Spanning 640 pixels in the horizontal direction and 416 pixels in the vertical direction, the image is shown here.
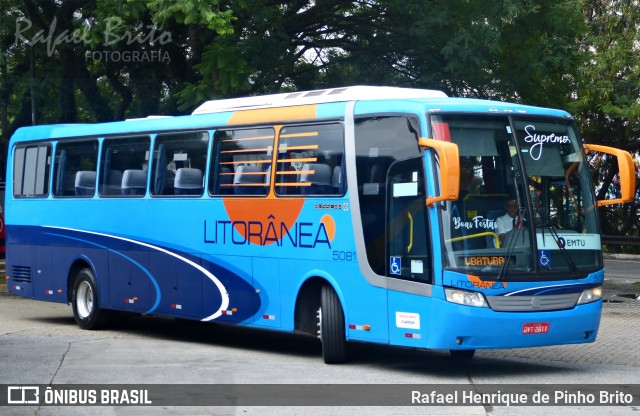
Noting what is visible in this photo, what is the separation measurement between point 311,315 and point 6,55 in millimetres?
14214

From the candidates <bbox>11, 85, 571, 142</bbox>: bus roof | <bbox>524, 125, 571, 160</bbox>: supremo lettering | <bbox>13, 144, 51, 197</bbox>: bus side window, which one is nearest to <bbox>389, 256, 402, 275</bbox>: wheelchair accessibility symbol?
<bbox>11, 85, 571, 142</bbox>: bus roof

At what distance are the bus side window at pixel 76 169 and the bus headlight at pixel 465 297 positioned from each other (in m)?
7.92

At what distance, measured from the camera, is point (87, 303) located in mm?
18109

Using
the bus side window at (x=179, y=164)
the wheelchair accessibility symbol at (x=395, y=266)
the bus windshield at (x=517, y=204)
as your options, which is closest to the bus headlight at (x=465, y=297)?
the bus windshield at (x=517, y=204)

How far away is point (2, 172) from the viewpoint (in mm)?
38000

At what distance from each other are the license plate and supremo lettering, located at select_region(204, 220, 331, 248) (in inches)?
101

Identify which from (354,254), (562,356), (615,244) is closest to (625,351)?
(562,356)

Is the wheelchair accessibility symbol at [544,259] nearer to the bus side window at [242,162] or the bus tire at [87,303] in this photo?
the bus side window at [242,162]

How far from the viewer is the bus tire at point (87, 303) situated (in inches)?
703

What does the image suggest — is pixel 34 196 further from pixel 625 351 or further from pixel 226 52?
pixel 625 351

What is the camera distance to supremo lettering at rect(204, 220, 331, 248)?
1355 centimetres

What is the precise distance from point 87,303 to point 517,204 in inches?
332

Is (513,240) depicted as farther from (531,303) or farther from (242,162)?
(242,162)

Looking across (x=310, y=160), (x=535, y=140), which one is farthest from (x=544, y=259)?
(x=310, y=160)
